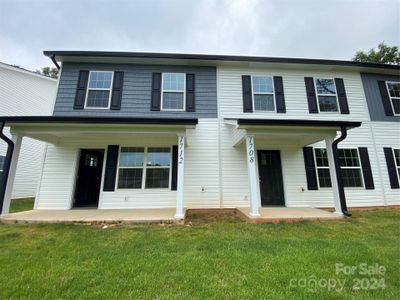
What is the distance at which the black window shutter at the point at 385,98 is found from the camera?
25.0 ft

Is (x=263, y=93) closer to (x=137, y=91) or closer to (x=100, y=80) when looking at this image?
(x=137, y=91)

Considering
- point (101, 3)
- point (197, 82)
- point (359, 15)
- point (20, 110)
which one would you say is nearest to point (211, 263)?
point (197, 82)

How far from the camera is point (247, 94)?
7.33m

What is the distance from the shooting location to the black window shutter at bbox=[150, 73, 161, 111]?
275 inches

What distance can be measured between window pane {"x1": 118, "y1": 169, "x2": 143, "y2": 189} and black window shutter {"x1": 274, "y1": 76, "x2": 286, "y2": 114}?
5.90 metres

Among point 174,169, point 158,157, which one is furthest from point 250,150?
point 158,157

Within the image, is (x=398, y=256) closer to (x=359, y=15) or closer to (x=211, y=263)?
(x=211, y=263)

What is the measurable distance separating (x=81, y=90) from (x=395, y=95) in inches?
512

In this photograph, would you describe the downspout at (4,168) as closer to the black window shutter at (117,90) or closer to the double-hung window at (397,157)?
the black window shutter at (117,90)

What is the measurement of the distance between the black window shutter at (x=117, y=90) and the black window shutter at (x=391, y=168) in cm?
1059

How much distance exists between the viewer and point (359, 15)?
325 inches

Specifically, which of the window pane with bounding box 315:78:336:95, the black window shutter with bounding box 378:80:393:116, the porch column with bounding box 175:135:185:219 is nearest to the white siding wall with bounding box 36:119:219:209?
the porch column with bounding box 175:135:185:219

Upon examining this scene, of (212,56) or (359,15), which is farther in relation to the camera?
(359,15)

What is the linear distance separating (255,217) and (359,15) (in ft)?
34.0
